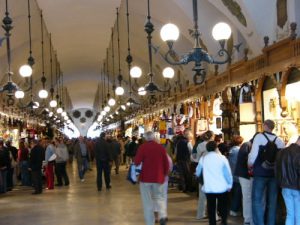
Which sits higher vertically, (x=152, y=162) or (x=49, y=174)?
(x=152, y=162)

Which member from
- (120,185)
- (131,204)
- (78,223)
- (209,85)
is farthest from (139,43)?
(78,223)

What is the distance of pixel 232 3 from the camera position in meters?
13.3

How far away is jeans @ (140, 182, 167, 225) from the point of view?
8555 millimetres

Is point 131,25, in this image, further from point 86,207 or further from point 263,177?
point 263,177

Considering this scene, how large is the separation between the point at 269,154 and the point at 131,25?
13192 mm

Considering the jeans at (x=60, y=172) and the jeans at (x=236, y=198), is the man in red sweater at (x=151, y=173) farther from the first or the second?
the jeans at (x=60, y=172)

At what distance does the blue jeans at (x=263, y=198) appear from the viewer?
820cm

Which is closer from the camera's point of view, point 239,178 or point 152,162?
point 152,162

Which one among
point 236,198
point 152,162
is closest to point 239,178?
point 236,198

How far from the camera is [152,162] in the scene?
8.70 meters

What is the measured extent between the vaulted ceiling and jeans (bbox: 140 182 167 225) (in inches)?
177

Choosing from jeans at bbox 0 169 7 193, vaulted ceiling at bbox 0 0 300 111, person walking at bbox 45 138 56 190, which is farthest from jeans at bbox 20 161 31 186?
vaulted ceiling at bbox 0 0 300 111

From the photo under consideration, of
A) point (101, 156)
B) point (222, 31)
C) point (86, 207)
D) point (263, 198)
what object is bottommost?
point (86, 207)

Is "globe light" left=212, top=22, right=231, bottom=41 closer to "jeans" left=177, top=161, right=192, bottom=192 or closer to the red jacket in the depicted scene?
the red jacket
